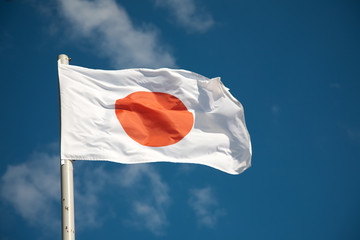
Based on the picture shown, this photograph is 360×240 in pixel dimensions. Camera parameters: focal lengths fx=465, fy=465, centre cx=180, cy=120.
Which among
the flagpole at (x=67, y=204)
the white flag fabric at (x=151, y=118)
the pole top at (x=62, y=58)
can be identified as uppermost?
the pole top at (x=62, y=58)

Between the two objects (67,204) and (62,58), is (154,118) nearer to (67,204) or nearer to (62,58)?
(62,58)

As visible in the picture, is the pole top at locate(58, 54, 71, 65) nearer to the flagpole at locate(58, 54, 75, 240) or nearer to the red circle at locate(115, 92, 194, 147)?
the red circle at locate(115, 92, 194, 147)

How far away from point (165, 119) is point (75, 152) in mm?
3082

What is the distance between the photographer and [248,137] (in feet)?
42.3

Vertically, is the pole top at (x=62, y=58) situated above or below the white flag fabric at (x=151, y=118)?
above

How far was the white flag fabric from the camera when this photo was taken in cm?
1089

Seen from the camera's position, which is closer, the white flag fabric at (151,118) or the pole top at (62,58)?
the white flag fabric at (151,118)

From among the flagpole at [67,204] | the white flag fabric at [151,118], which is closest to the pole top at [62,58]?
the white flag fabric at [151,118]

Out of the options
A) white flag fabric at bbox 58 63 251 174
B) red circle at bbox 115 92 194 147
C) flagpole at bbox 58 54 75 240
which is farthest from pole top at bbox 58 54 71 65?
flagpole at bbox 58 54 75 240

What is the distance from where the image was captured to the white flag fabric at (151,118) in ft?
35.7

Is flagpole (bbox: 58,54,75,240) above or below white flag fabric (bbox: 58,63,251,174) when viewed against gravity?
below

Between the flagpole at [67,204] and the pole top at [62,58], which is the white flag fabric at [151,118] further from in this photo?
the flagpole at [67,204]

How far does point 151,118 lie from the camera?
12.4 metres

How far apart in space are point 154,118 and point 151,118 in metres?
0.08
